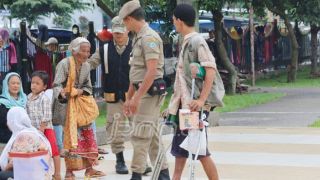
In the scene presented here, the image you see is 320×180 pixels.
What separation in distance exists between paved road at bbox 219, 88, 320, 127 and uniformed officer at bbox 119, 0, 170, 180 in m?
5.88

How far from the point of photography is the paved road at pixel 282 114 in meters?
13.3

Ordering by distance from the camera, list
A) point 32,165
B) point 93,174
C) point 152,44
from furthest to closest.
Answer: point 93,174 → point 152,44 → point 32,165

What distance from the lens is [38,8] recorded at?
29016 mm

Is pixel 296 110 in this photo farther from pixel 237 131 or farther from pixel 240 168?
pixel 240 168

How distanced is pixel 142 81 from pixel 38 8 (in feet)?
73.9

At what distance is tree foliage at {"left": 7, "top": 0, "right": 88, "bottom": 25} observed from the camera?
28016 millimetres

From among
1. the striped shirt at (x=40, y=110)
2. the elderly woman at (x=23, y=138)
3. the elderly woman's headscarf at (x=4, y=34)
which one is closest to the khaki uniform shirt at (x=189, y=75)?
the elderly woman at (x=23, y=138)

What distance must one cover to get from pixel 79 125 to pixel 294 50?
15137mm

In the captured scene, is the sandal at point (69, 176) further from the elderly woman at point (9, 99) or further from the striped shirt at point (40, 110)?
the elderly woman at point (9, 99)

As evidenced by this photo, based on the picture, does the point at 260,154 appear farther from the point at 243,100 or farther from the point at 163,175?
the point at 243,100

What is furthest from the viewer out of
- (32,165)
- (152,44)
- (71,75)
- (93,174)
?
(93,174)

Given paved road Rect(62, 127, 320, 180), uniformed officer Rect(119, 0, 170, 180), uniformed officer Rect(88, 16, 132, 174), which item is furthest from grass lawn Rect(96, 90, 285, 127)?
uniformed officer Rect(119, 0, 170, 180)

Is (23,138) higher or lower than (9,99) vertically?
lower

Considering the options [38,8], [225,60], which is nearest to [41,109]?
[225,60]
